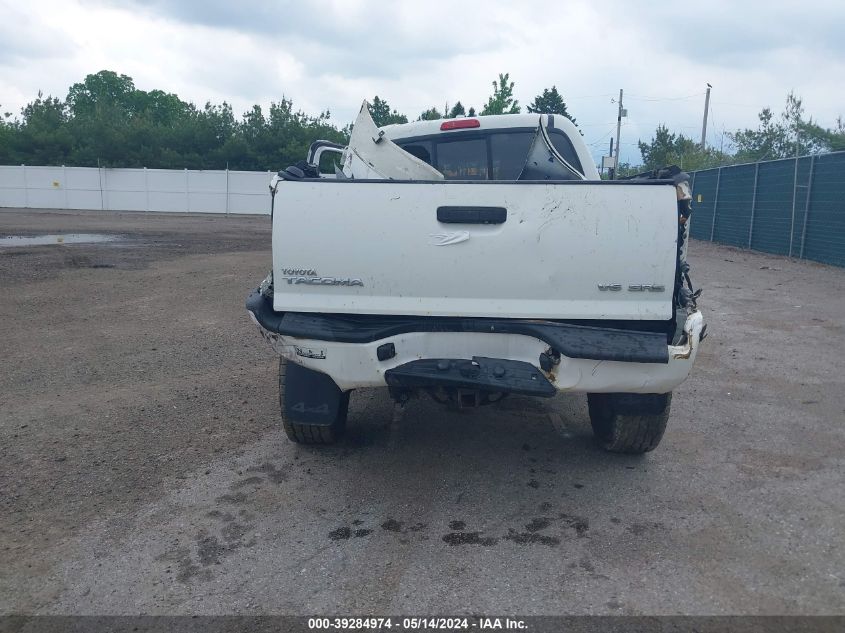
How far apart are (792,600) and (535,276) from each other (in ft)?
6.25

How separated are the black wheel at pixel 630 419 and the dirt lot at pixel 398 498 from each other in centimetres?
16

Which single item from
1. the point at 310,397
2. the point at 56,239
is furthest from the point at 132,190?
the point at 310,397

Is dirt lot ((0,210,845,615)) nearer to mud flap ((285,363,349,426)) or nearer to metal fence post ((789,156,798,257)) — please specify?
mud flap ((285,363,349,426))

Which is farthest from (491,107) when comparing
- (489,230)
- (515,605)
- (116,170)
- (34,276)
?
(116,170)

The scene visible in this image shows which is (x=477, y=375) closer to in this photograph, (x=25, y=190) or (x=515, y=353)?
(x=515, y=353)

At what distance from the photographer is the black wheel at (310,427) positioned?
487 centimetres

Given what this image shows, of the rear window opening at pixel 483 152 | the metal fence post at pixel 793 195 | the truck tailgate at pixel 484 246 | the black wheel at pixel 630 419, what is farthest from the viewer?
the metal fence post at pixel 793 195

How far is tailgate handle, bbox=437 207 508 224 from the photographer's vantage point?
396 cm

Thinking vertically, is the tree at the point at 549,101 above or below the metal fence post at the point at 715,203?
above

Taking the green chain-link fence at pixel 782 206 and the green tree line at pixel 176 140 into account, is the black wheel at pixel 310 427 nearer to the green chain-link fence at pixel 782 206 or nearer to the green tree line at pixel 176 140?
the green chain-link fence at pixel 782 206

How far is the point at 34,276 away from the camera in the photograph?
43.1 feet

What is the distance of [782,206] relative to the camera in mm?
18391

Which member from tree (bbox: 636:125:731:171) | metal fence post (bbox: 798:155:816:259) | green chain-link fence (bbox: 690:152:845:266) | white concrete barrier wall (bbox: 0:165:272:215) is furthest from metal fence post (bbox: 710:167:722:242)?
white concrete barrier wall (bbox: 0:165:272:215)

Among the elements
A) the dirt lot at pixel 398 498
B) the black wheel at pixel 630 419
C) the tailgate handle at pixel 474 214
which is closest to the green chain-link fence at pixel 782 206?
the dirt lot at pixel 398 498
